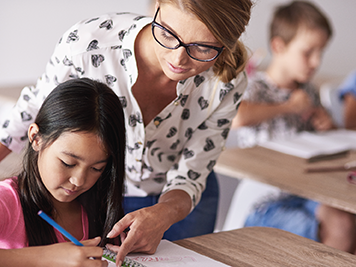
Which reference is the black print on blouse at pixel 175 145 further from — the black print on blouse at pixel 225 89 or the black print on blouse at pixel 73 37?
the black print on blouse at pixel 73 37

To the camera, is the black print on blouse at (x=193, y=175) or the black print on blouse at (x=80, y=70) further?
the black print on blouse at (x=193, y=175)

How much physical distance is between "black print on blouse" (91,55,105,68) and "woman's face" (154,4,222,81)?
161 millimetres

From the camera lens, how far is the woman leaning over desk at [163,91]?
2.70ft

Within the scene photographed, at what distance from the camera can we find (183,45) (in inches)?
32.6

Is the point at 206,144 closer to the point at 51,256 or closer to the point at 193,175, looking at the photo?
the point at 193,175

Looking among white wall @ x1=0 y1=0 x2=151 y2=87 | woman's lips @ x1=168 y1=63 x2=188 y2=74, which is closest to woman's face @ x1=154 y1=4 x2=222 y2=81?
woman's lips @ x1=168 y1=63 x2=188 y2=74

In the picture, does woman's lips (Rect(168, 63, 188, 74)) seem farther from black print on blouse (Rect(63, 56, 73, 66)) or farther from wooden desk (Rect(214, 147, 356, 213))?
wooden desk (Rect(214, 147, 356, 213))

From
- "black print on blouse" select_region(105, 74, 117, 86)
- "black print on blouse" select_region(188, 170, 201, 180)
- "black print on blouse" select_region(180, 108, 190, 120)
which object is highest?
"black print on blouse" select_region(105, 74, 117, 86)

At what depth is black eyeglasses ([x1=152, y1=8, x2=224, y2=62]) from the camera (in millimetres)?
831

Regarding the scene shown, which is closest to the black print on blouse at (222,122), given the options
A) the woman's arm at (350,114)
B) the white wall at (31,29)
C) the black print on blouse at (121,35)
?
the black print on blouse at (121,35)

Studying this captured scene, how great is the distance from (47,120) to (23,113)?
19 cm

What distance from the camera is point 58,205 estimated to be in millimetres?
907

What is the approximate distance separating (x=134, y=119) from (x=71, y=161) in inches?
9.7

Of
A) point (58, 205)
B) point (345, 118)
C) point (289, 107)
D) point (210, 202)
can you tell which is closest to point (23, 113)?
point (58, 205)
